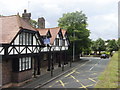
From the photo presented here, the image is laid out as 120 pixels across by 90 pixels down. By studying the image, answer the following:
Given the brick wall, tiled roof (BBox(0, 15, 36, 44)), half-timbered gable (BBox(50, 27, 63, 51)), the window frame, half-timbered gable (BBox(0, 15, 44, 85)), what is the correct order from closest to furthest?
half-timbered gable (BBox(0, 15, 44, 85)) < tiled roof (BBox(0, 15, 36, 44)) < the brick wall < the window frame < half-timbered gable (BBox(50, 27, 63, 51))

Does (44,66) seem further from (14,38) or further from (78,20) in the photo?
(78,20)

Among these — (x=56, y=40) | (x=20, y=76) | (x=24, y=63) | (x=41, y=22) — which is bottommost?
(x=20, y=76)

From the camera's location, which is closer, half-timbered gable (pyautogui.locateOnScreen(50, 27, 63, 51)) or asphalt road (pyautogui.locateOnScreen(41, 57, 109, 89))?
asphalt road (pyautogui.locateOnScreen(41, 57, 109, 89))

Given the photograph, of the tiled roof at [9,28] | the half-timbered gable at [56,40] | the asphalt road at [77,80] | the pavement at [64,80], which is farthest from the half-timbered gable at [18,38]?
the half-timbered gable at [56,40]

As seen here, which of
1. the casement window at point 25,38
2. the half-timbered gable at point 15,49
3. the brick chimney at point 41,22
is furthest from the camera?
the brick chimney at point 41,22

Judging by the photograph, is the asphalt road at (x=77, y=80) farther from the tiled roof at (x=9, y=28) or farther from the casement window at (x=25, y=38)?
the tiled roof at (x=9, y=28)

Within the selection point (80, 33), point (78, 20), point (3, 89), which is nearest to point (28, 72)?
point (3, 89)

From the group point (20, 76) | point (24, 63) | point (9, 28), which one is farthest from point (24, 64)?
point (9, 28)

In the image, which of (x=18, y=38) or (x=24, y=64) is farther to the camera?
→ (x=24, y=64)

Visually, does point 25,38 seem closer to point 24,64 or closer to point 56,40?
point 24,64

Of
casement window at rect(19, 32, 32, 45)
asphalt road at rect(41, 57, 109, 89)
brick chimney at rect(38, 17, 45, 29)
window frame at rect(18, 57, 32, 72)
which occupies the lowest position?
asphalt road at rect(41, 57, 109, 89)

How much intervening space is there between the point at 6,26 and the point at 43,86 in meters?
7.07

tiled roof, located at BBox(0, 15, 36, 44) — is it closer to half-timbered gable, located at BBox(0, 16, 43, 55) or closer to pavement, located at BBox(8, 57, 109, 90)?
half-timbered gable, located at BBox(0, 16, 43, 55)

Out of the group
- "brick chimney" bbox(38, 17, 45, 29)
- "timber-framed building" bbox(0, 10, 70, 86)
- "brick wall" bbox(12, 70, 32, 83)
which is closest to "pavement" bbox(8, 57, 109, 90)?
"brick wall" bbox(12, 70, 32, 83)
